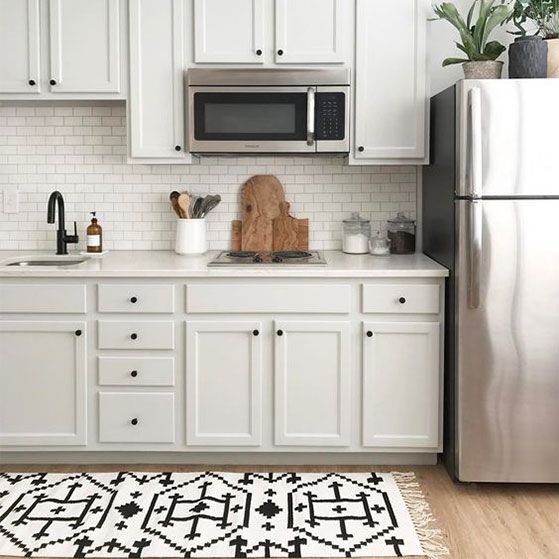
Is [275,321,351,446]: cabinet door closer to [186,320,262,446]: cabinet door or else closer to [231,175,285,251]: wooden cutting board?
[186,320,262,446]: cabinet door

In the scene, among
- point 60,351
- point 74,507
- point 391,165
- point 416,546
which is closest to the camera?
point 416,546

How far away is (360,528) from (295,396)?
2.24 ft

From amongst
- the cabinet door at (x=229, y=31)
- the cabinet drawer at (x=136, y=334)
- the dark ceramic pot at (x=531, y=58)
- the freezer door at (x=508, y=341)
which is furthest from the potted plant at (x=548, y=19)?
the cabinet drawer at (x=136, y=334)

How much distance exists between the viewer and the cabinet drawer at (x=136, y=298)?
328cm

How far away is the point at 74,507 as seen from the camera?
2.99 m

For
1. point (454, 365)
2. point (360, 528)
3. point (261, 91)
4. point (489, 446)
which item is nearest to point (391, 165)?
point (261, 91)

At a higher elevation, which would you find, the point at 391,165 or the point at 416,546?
the point at 391,165

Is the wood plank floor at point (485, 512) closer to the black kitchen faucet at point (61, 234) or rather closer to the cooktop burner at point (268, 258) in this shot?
the cooktop burner at point (268, 258)

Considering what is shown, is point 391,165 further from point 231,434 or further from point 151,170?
point 231,434

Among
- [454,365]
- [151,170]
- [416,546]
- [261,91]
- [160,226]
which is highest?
[261,91]

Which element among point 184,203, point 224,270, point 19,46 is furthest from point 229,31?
point 224,270

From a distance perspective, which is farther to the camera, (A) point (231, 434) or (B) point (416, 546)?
(A) point (231, 434)

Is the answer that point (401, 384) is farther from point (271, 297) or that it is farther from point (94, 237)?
point (94, 237)

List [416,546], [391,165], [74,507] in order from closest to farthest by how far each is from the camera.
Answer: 1. [416,546]
2. [74,507]
3. [391,165]
